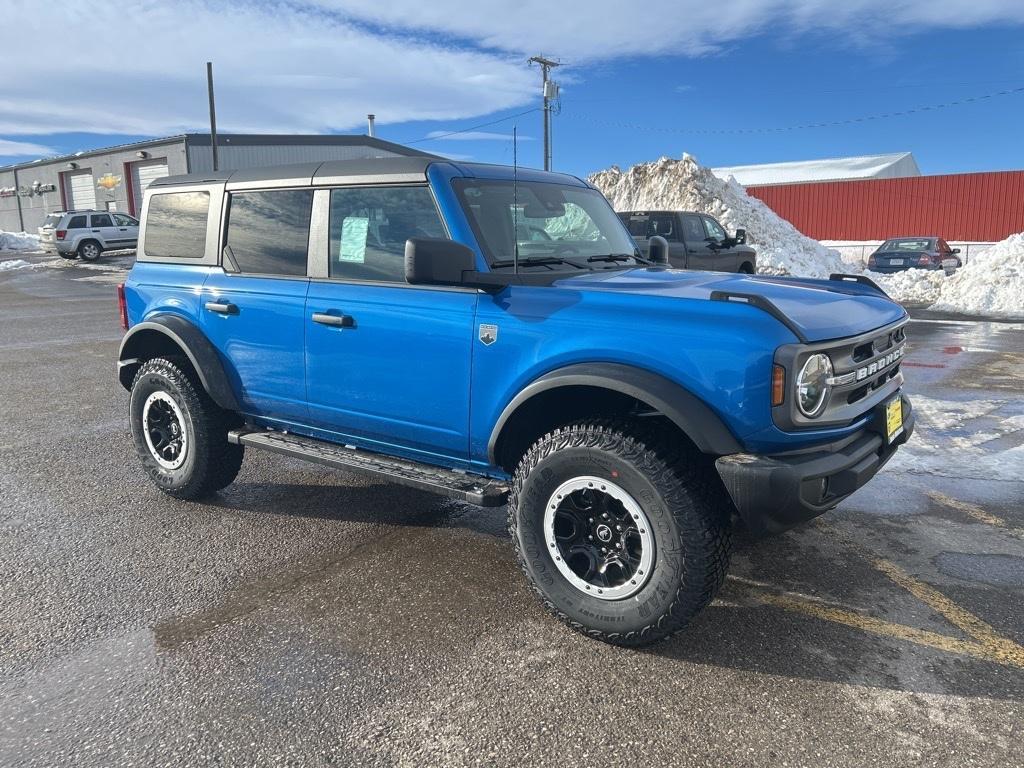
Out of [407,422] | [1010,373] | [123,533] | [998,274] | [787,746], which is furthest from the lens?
[998,274]

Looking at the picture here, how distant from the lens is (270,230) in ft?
14.6

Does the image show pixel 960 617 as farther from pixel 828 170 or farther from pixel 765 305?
pixel 828 170

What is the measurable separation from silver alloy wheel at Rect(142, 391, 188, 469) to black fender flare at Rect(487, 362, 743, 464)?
2.66 meters

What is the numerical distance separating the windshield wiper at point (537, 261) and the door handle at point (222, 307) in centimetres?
167

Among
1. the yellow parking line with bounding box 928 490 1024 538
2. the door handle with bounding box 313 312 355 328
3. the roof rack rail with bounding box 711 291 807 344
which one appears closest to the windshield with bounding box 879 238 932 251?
the yellow parking line with bounding box 928 490 1024 538

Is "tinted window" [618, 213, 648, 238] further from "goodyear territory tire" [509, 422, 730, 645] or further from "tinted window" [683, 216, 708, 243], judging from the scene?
"goodyear territory tire" [509, 422, 730, 645]

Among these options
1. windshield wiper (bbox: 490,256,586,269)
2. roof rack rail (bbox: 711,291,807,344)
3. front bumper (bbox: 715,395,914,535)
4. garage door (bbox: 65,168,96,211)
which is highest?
garage door (bbox: 65,168,96,211)

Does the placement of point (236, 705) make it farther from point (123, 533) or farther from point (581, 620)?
point (123, 533)

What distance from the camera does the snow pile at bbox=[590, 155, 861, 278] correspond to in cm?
2316

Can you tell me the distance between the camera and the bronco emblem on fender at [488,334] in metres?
3.43

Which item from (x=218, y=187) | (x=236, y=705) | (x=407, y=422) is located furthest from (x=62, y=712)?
(x=218, y=187)

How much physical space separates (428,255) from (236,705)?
6.07 feet

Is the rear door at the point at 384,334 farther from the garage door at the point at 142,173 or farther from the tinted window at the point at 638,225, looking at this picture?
the garage door at the point at 142,173

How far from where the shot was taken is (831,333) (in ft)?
10.00
